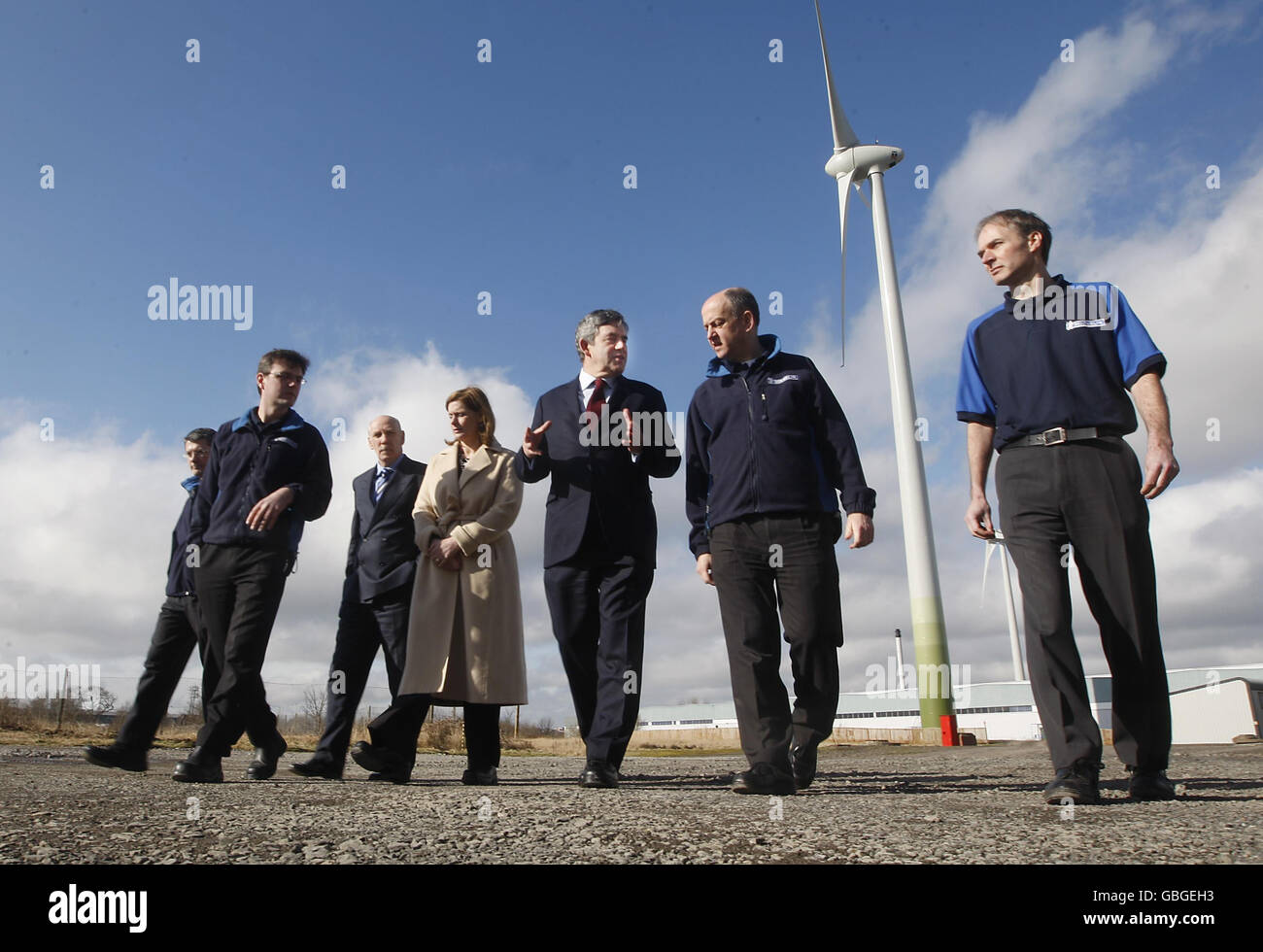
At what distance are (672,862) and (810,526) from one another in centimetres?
207

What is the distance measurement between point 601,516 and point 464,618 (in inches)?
36.3

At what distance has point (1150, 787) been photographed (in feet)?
11.0

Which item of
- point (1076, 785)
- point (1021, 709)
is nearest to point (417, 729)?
point (1076, 785)

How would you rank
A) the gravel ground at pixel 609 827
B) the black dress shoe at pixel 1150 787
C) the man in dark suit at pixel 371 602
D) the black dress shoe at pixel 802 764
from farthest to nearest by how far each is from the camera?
the man in dark suit at pixel 371 602 < the black dress shoe at pixel 802 764 < the black dress shoe at pixel 1150 787 < the gravel ground at pixel 609 827

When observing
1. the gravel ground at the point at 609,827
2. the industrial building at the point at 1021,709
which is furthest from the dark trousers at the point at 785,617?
the industrial building at the point at 1021,709

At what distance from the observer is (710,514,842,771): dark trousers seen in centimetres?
384

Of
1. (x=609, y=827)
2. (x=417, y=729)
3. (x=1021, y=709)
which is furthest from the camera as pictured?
(x=1021, y=709)

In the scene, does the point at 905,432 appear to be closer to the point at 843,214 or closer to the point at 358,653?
the point at 843,214

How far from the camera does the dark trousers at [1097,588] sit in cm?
338

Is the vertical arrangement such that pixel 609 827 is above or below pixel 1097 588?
below

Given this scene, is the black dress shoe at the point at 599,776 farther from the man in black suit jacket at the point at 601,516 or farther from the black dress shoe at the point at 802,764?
the black dress shoe at the point at 802,764

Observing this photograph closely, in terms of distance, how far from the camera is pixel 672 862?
2.09 m
